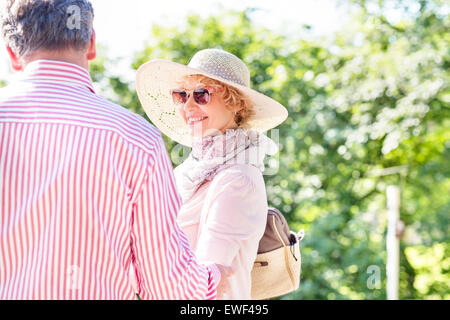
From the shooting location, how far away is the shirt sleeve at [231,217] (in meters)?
1.96

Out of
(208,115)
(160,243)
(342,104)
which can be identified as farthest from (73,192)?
(342,104)

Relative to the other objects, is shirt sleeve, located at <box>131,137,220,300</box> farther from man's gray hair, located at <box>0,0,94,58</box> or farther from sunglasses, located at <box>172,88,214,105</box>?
sunglasses, located at <box>172,88,214,105</box>

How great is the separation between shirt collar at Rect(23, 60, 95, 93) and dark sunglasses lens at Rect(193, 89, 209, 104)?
0.92m

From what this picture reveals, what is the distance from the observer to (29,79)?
1.46 metres

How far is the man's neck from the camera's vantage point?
1.45m

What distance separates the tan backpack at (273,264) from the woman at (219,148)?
144mm

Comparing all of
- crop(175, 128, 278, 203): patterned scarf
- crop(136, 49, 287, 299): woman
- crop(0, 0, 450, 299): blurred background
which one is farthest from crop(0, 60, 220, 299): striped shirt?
crop(0, 0, 450, 299): blurred background

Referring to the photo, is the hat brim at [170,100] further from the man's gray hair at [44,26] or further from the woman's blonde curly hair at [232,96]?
the man's gray hair at [44,26]

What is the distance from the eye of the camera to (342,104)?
9.02 meters

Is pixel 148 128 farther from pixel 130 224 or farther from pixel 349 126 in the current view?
pixel 349 126

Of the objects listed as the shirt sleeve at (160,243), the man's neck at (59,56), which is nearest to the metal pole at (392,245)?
the shirt sleeve at (160,243)

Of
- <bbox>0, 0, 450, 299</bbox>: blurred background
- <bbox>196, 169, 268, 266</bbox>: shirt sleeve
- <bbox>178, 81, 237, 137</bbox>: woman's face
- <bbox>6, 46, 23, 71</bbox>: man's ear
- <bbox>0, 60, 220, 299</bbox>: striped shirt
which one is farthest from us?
<bbox>0, 0, 450, 299</bbox>: blurred background

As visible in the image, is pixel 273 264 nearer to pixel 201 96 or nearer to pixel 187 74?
pixel 201 96
